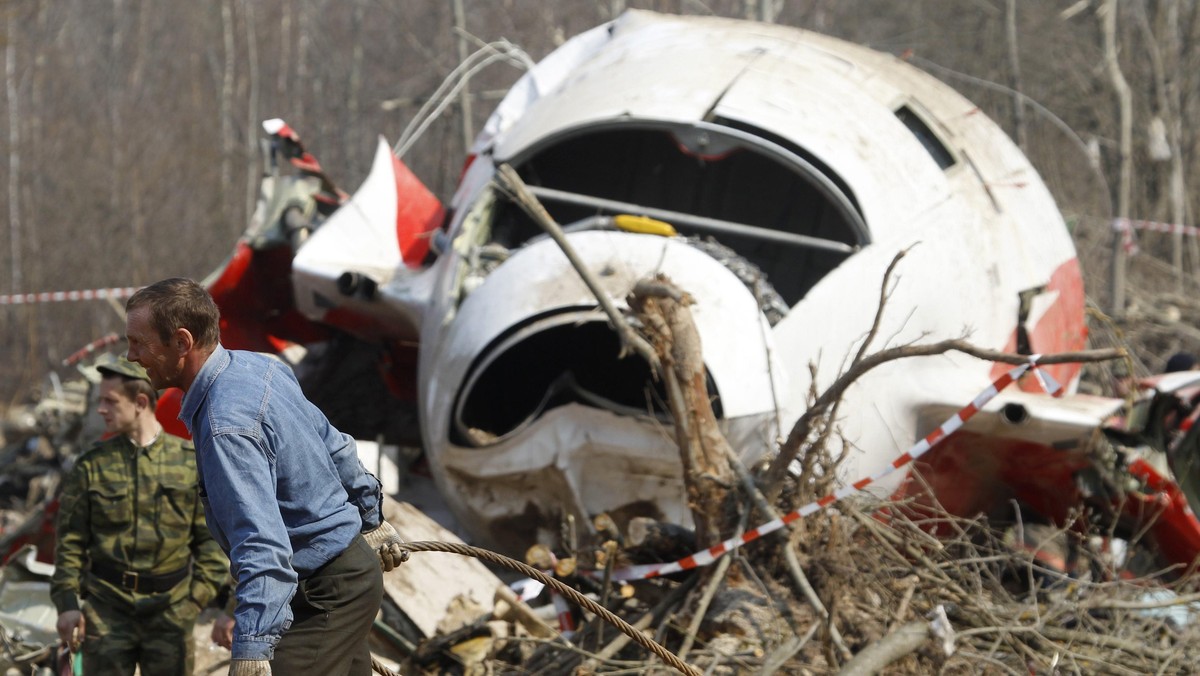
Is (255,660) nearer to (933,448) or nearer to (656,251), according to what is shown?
(656,251)

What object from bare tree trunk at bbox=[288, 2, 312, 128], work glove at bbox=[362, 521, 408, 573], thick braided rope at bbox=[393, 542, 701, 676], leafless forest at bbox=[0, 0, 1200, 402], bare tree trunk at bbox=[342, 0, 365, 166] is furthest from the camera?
bare tree trunk at bbox=[288, 2, 312, 128]

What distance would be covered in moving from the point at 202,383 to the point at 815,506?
260 cm

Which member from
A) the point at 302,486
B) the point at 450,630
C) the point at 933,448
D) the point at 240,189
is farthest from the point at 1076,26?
the point at 302,486

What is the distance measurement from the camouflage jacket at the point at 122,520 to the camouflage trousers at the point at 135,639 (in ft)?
0.18

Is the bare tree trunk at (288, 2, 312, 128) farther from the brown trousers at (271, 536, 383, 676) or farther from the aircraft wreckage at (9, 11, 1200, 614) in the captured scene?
the brown trousers at (271, 536, 383, 676)

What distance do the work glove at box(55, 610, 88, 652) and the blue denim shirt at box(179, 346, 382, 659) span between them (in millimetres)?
1612

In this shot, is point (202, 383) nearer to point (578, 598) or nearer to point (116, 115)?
point (578, 598)

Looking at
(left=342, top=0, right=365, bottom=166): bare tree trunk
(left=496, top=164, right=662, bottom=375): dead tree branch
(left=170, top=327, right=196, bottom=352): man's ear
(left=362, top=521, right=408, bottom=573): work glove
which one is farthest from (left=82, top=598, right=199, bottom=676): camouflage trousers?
(left=342, top=0, right=365, bottom=166): bare tree trunk

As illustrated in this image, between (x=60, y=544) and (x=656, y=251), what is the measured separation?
2.49 metres

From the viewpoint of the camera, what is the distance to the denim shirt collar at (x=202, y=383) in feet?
9.57

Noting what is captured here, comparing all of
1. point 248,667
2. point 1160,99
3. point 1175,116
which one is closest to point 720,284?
point 248,667

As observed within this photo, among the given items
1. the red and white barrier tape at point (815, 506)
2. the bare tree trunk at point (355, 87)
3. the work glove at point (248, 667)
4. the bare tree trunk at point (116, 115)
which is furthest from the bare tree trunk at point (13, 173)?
the work glove at point (248, 667)

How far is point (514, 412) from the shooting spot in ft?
20.1

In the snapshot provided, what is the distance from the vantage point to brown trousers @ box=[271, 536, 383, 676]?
3.07 m
